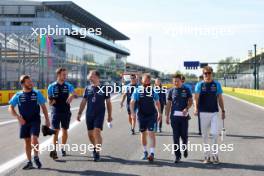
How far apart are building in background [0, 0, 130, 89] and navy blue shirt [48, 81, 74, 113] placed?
2434 cm

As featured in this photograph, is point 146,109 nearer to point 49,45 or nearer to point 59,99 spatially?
point 59,99

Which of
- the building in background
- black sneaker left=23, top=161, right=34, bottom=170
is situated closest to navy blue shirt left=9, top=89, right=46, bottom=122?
black sneaker left=23, top=161, right=34, bottom=170

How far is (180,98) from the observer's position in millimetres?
8734

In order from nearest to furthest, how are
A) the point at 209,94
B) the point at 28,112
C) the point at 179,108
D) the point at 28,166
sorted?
the point at 28,166
the point at 28,112
the point at 209,94
the point at 179,108

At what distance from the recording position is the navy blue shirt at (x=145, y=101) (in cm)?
901

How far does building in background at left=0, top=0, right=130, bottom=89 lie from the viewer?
3622cm

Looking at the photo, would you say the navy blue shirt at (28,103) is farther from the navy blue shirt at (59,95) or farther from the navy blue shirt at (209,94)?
the navy blue shirt at (209,94)

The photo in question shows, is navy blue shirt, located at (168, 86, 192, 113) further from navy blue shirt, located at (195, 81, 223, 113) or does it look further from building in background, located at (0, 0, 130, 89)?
building in background, located at (0, 0, 130, 89)

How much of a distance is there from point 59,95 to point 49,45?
46454 mm

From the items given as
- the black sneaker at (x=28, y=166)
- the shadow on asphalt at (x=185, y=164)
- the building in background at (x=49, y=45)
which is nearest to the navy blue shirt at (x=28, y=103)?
the black sneaker at (x=28, y=166)

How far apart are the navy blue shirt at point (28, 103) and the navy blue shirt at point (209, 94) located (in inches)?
113

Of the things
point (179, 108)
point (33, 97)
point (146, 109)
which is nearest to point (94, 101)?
point (146, 109)

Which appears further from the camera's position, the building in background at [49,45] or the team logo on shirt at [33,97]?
the building in background at [49,45]

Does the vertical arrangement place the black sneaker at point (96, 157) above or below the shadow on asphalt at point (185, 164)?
above
